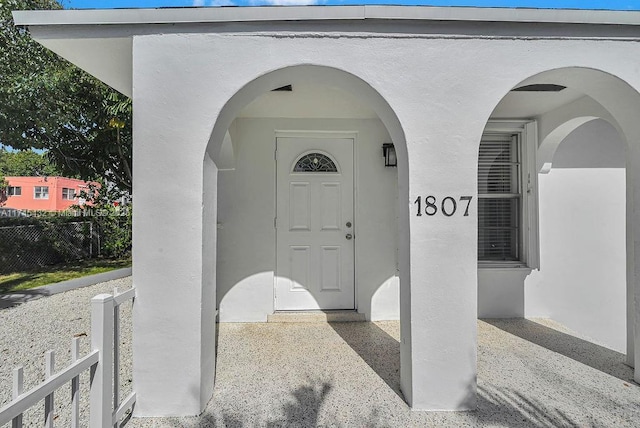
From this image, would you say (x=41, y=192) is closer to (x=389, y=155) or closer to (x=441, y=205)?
(x=389, y=155)

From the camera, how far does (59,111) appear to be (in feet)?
19.8

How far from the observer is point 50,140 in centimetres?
735

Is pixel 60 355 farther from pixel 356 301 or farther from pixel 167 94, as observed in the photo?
pixel 356 301

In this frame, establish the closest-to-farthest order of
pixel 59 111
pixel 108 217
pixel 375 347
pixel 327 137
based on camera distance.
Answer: pixel 375 347 < pixel 327 137 < pixel 59 111 < pixel 108 217

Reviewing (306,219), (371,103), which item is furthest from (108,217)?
(371,103)

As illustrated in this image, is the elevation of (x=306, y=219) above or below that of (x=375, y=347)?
above

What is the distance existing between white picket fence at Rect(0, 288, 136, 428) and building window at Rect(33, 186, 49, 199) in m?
40.4

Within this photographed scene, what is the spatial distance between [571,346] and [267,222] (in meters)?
3.86

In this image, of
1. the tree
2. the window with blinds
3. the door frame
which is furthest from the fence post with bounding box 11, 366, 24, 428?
the tree

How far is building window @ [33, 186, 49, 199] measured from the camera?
3212 cm

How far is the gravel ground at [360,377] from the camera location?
2.25m

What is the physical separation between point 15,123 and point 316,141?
5456mm

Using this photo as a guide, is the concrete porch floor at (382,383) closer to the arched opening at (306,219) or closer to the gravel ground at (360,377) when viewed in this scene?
the gravel ground at (360,377)

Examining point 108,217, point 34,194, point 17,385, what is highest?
point 34,194
